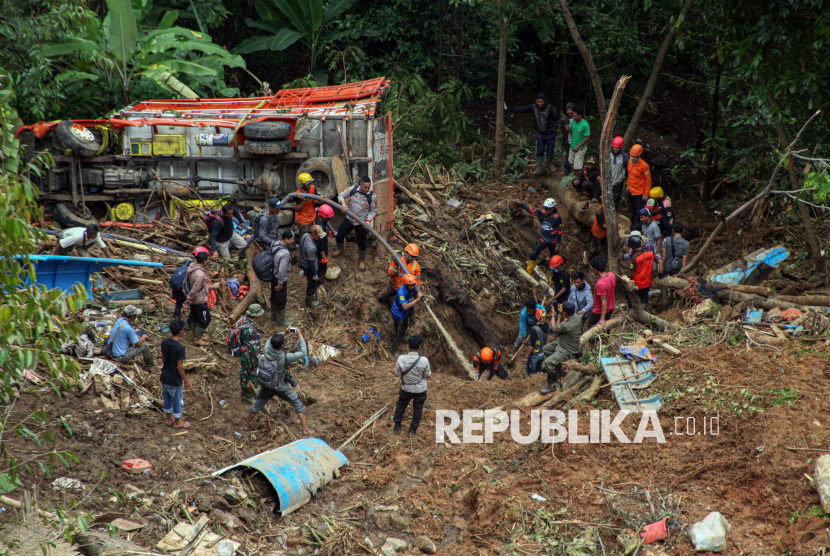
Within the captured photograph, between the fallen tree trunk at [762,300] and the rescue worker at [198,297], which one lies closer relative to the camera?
the fallen tree trunk at [762,300]

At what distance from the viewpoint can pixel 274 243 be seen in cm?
994

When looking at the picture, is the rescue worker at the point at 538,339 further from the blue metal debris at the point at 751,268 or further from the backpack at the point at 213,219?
the backpack at the point at 213,219

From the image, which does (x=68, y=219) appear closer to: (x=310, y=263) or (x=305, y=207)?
(x=305, y=207)

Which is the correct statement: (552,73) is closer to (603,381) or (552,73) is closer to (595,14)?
(595,14)

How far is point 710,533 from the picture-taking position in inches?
221

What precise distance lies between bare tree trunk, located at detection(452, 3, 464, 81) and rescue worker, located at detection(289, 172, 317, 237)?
23.7 feet

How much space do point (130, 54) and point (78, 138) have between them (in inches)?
106

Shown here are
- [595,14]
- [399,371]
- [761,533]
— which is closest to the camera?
[761,533]

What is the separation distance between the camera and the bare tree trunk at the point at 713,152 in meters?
14.2

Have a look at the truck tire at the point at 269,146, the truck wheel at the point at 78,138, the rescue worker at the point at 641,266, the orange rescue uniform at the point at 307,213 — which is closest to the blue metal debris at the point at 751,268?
the rescue worker at the point at 641,266

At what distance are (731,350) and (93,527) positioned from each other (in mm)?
7033

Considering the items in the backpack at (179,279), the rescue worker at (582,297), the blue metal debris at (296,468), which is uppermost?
the backpack at (179,279)

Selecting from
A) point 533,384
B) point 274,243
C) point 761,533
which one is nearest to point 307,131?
point 274,243

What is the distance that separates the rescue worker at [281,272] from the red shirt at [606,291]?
455 centimetres
